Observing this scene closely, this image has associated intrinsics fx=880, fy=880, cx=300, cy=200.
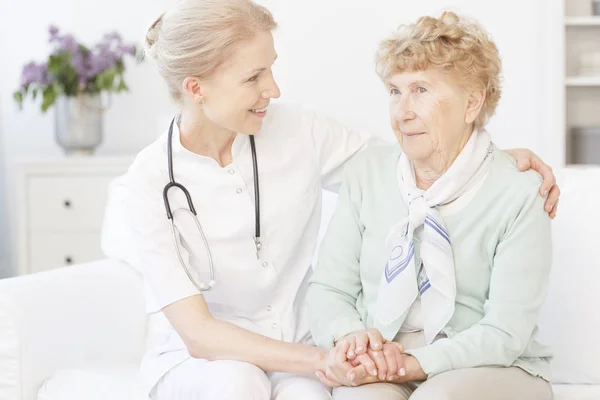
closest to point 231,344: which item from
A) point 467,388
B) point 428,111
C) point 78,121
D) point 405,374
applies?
point 405,374

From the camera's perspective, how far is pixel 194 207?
169 cm

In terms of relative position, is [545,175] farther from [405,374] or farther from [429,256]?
[405,374]

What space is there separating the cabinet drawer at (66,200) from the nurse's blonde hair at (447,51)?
1920mm

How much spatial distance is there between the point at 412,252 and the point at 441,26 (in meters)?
0.39

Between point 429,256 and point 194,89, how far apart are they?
21.2 inches

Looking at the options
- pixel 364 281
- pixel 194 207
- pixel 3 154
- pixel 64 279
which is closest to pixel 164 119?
pixel 64 279

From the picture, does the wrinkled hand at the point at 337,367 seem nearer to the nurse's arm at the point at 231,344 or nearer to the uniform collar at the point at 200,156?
the nurse's arm at the point at 231,344

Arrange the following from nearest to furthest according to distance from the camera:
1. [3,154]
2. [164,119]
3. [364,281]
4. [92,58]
A: [364,281] < [164,119] < [92,58] < [3,154]

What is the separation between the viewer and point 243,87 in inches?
63.7

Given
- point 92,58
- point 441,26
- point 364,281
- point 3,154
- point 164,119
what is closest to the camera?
point 441,26

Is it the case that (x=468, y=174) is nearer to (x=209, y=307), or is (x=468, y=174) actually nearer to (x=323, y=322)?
(x=323, y=322)

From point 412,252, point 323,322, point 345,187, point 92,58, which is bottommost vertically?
point 323,322

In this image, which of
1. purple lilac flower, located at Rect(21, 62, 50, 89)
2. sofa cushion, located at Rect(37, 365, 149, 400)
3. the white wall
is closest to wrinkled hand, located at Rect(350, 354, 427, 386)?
sofa cushion, located at Rect(37, 365, 149, 400)

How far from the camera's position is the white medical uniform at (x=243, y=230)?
1.63 meters
